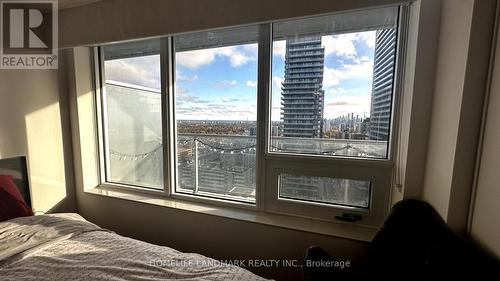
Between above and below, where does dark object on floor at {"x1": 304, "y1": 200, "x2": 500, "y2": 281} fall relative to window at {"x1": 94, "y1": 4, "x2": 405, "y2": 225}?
below

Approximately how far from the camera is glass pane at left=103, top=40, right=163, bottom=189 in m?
2.15

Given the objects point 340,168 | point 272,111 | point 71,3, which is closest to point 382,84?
point 340,168

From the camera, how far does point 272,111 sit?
1762mm

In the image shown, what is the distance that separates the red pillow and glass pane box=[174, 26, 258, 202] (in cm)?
113

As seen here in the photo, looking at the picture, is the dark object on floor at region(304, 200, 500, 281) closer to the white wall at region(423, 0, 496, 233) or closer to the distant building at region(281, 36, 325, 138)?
the white wall at region(423, 0, 496, 233)

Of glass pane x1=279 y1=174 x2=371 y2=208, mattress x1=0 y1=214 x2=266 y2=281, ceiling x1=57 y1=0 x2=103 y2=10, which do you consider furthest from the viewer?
ceiling x1=57 y1=0 x2=103 y2=10

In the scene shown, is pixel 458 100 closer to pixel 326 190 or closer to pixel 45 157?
pixel 326 190

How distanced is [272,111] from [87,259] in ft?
4.75

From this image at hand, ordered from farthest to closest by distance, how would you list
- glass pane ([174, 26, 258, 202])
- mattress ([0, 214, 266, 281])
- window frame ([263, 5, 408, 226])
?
1. glass pane ([174, 26, 258, 202])
2. window frame ([263, 5, 408, 226])
3. mattress ([0, 214, 266, 281])

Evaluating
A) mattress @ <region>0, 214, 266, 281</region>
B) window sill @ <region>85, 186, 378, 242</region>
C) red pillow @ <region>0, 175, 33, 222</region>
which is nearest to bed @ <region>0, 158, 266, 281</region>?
mattress @ <region>0, 214, 266, 281</region>

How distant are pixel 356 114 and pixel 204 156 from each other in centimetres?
129

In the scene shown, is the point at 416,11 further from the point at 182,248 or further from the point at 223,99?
the point at 182,248

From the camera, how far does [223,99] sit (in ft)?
6.28

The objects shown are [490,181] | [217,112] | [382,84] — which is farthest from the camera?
[217,112]
